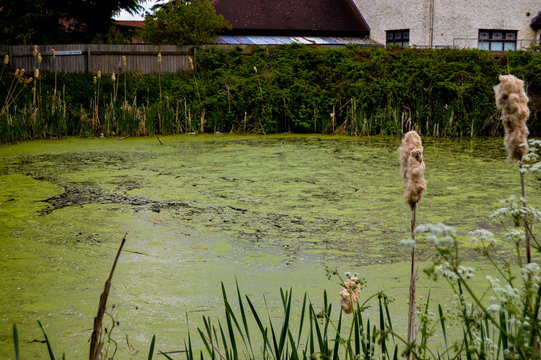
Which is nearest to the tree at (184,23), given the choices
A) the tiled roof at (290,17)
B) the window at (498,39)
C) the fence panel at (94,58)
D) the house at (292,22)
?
the fence panel at (94,58)

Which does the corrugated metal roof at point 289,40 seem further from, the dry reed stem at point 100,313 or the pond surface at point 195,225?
the dry reed stem at point 100,313

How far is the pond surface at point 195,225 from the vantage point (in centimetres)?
266

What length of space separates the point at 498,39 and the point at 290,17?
22.8 ft

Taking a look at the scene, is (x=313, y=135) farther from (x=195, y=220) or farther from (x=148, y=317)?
(x=148, y=317)

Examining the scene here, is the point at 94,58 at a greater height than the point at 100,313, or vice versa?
the point at 94,58

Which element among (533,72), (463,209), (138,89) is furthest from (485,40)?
(463,209)

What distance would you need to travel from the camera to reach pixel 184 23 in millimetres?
14117

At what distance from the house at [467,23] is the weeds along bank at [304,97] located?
9080mm

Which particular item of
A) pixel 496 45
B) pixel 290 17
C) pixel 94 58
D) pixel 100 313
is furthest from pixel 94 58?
pixel 496 45

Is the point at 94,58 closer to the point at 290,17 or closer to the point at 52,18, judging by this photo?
the point at 52,18

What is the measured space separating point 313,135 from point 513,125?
822 centimetres

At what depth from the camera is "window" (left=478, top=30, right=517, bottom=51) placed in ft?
66.1

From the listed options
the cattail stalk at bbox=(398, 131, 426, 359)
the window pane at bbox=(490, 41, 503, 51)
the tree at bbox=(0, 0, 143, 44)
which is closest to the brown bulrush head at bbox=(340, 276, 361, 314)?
the cattail stalk at bbox=(398, 131, 426, 359)

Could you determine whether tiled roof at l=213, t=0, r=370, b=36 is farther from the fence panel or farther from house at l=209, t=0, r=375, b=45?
the fence panel
